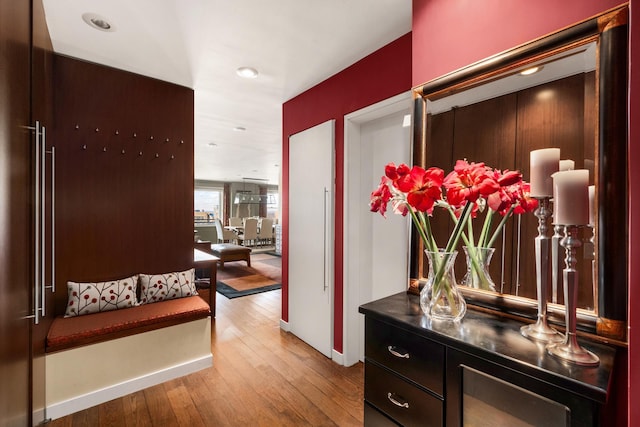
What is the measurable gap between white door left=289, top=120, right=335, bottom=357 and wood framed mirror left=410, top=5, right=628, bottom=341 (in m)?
1.23

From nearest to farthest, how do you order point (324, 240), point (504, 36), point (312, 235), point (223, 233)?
point (504, 36)
point (324, 240)
point (312, 235)
point (223, 233)

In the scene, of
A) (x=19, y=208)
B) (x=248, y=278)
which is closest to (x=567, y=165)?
(x=19, y=208)

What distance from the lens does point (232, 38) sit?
2078mm

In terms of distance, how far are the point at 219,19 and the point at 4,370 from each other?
81.5 inches

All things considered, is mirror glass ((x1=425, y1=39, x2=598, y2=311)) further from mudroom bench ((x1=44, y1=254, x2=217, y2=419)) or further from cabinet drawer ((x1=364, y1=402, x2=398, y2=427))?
mudroom bench ((x1=44, y1=254, x2=217, y2=419))

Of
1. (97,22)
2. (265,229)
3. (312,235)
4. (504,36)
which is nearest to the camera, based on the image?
(504,36)

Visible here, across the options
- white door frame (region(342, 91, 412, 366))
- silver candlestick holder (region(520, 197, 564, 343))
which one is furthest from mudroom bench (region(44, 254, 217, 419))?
silver candlestick holder (region(520, 197, 564, 343))

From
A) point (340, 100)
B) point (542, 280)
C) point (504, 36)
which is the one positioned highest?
point (340, 100)

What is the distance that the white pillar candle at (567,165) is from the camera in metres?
1.02

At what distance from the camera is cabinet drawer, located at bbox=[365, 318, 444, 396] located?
102cm

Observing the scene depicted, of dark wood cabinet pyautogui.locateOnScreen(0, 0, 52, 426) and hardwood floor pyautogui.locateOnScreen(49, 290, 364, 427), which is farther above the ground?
dark wood cabinet pyautogui.locateOnScreen(0, 0, 52, 426)

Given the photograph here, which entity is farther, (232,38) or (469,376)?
(232,38)

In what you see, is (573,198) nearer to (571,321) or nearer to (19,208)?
(571,321)

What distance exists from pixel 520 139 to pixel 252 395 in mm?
2320
